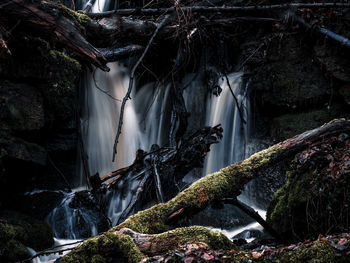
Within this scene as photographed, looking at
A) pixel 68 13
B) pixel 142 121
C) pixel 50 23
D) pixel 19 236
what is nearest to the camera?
pixel 50 23

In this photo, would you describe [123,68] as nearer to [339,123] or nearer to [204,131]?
[204,131]

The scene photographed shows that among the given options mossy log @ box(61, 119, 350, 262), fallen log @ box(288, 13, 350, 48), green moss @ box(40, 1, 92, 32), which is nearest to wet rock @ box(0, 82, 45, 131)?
green moss @ box(40, 1, 92, 32)

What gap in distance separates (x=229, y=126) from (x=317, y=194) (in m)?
5.13

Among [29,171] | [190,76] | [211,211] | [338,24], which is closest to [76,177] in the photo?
[29,171]

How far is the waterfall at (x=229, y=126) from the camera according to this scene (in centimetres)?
818

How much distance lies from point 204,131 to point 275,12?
15.1 feet

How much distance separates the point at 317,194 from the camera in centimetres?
340

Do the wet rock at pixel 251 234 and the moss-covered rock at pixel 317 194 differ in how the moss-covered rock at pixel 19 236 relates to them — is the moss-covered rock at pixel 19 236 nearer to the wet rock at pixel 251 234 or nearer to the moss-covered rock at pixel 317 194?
the wet rock at pixel 251 234

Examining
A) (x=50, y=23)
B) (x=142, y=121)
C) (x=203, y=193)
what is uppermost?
(x=50, y=23)

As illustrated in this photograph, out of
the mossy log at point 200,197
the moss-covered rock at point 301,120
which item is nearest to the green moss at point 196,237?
the mossy log at point 200,197

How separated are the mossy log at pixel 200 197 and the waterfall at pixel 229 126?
415cm

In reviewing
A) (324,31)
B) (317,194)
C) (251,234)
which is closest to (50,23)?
(317,194)

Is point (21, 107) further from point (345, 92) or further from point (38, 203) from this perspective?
point (345, 92)

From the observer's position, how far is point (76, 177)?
8094 millimetres
